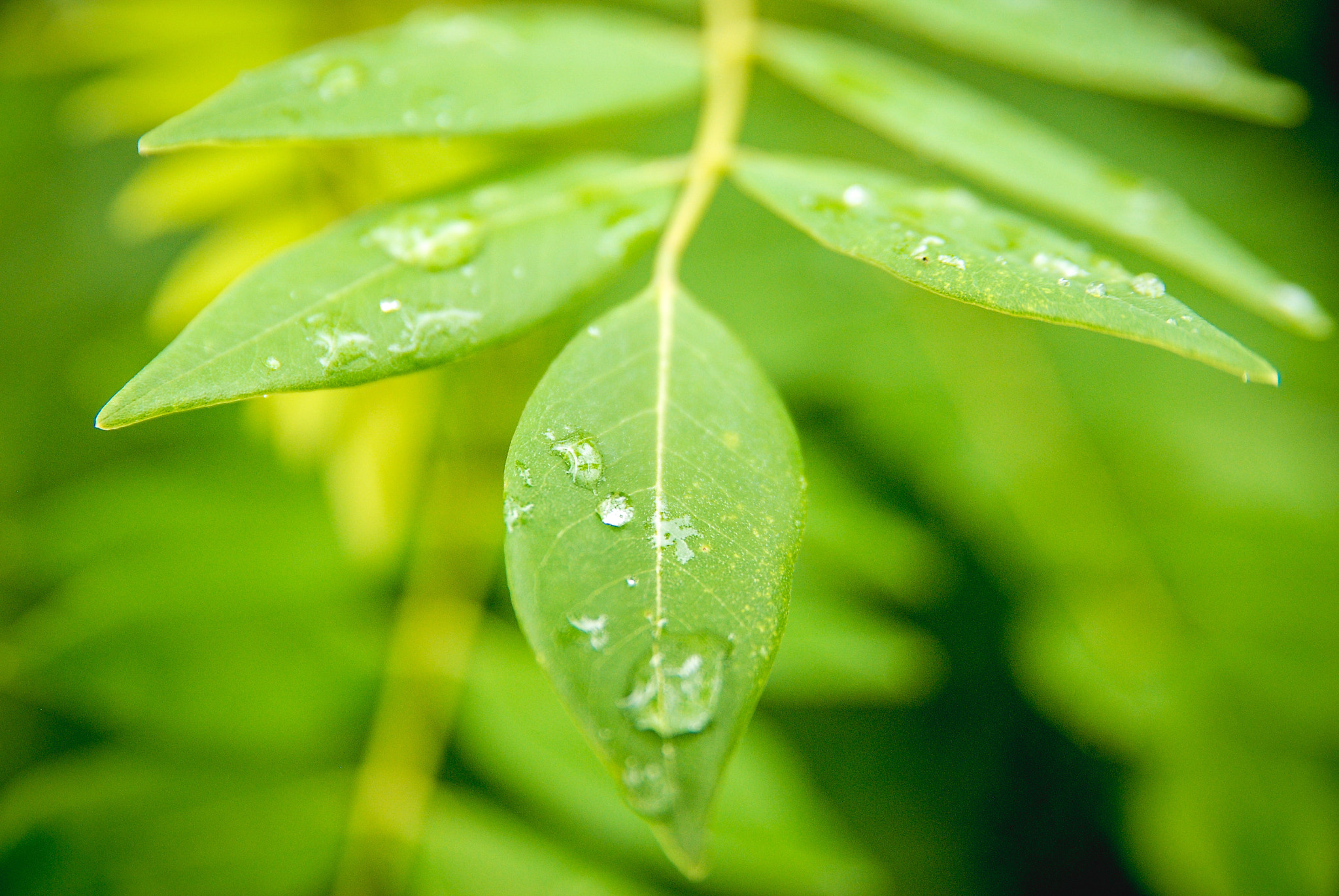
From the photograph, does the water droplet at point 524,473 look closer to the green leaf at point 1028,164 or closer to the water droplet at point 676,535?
the water droplet at point 676,535

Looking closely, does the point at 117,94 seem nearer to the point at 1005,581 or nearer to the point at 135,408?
the point at 135,408

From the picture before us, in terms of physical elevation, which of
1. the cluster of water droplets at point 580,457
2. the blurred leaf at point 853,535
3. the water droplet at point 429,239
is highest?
the water droplet at point 429,239

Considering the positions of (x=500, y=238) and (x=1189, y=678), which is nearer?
(x=500, y=238)

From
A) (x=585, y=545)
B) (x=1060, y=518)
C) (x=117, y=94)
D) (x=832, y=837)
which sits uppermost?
(x=585, y=545)

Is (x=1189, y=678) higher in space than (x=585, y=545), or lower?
lower

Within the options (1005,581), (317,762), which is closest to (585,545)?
(317,762)

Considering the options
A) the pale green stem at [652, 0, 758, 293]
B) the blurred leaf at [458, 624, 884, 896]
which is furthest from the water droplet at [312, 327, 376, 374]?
the blurred leaf at [458, 624, 884, 896]

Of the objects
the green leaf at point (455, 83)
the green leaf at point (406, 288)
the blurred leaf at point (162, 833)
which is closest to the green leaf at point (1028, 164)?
the green leaf at point (455, 83)

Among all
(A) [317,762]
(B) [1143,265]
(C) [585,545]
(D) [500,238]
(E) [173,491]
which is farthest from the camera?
(B) [1143,265]
